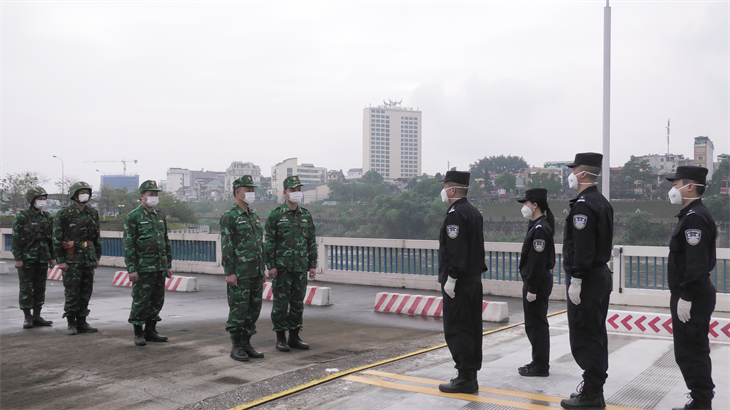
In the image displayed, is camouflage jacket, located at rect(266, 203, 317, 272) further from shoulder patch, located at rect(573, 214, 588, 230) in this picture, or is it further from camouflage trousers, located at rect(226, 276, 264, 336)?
shoulder patch, located at rect(573, 214, 588, 230)

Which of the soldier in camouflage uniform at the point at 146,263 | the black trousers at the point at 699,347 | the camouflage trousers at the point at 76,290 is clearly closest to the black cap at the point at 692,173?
the black trousers at the point at 699,347

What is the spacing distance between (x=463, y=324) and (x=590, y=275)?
123cm

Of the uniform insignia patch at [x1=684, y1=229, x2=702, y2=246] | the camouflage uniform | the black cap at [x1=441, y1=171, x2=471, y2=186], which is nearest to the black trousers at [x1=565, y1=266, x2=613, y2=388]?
the uniform insignia patch at [x1=684, y1=229, x2=702, y2=246]

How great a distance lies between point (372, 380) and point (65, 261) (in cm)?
530

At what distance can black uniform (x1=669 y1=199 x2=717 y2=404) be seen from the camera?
4863mm

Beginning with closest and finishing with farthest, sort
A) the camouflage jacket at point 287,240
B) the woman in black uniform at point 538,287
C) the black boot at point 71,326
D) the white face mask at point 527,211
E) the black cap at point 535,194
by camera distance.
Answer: the woman in black uniform at point 538,287 < the black cap at point 535,194 < the white face mask at point 527,211 < the camouflage jacket at point 287,240 < the black boot at point 71,326

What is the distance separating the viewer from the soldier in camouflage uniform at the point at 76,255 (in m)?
8.64

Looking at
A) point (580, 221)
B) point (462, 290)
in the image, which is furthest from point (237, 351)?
point (580, 221)

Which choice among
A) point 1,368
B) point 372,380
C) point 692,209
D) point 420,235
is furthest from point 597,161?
point 420,235

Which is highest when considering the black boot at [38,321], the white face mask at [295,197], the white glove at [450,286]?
the white face mask at [295,197]

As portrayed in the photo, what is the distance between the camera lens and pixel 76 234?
8766mm

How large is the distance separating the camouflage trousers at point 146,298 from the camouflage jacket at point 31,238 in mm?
2654

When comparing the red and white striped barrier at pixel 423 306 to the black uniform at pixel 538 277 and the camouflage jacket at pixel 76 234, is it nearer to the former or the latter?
the black uniform at pixel 538 277

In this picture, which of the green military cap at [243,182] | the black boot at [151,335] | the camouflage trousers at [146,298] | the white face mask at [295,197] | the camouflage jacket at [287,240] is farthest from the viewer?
the black boot at [151,335]
